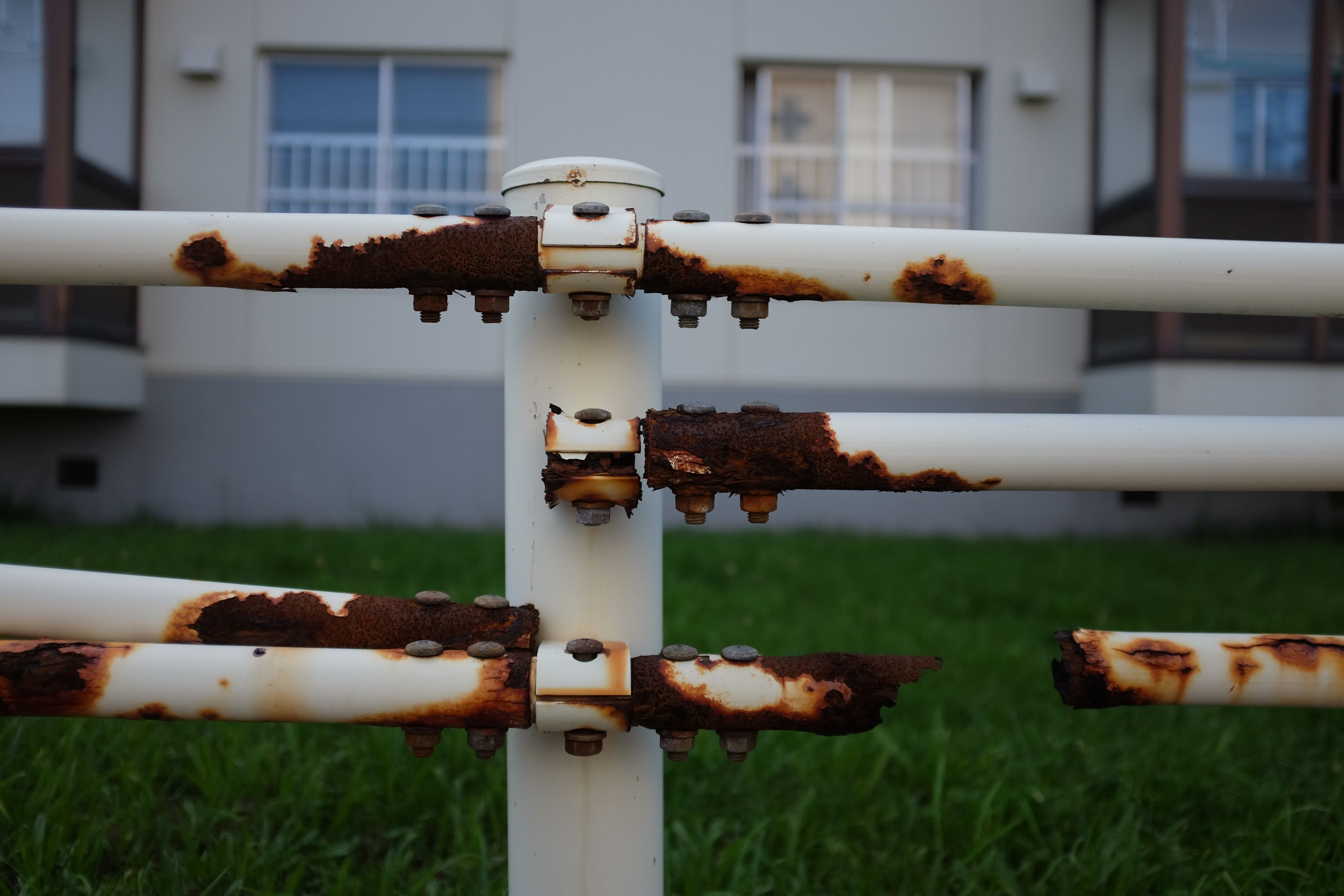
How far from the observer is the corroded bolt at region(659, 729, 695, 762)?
35.4 inches

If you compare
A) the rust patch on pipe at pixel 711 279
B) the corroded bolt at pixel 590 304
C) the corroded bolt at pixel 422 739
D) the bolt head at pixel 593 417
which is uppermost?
the rust patch on pipe at pixel 711 279

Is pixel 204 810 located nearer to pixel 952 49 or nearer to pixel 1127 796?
pixel 1127 796

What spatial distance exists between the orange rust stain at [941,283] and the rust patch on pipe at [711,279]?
0.21 feet

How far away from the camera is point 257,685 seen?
87cm

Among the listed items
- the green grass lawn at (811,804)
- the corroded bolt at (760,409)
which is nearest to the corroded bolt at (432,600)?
the corroded bolt at (760,409)

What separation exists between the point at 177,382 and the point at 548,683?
7.66 meters

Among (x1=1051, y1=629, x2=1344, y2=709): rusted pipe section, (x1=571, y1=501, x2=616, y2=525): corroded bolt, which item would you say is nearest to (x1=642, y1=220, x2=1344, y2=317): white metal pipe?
(x1=571, y1=501, x2=616, y2=525): corroded bolt

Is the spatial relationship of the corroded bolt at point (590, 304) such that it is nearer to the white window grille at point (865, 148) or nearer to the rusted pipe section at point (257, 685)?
the rusted pipe section at point (257, 685)

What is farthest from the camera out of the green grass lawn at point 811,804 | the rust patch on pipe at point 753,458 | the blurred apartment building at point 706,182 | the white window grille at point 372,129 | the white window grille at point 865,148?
the white window grille at point 865,148

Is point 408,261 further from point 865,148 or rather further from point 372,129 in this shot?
point 865,148

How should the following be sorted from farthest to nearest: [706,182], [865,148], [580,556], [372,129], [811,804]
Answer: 1. [865,148]
2. [372,129]
3. [706,182]
4. [811,804]
5. [580,556]

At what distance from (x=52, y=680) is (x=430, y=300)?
1.59 feet

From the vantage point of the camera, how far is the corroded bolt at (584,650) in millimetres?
885

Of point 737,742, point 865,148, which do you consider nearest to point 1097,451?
point 737,742
